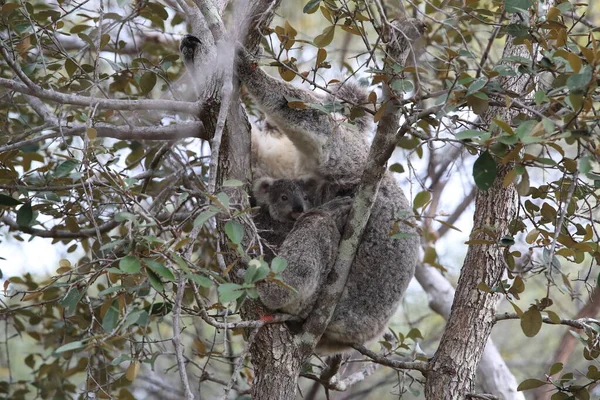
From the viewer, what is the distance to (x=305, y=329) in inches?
136

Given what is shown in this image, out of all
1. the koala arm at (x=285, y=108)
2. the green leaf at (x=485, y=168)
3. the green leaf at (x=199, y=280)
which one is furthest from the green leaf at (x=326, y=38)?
the green leaf at (x=199, y=280)

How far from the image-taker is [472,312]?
343 centimetres

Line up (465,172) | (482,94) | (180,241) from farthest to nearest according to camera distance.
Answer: (465,172) < (482,94) < (180,241)

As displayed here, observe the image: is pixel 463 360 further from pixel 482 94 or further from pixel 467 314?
pixel 482 94

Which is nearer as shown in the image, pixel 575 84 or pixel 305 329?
pixel 575 84

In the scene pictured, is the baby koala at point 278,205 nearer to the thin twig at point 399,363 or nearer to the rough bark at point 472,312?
the thin twig at point 399,363

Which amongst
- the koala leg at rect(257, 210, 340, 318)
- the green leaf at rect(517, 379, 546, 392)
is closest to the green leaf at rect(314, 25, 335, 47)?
the koala leg at rect(257, 210, 340, 318)

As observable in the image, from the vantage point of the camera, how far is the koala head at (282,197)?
13.7 feet

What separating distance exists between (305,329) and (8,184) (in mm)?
1823

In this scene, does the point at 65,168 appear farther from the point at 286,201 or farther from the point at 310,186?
the point at 310,186


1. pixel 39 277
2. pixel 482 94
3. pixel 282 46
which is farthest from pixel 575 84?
pixel 39 277

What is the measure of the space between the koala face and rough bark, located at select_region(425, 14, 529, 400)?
3.83ft

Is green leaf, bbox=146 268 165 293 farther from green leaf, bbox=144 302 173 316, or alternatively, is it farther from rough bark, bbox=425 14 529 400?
rough bark, bbox=425 14 529 400

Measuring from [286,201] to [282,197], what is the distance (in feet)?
0.16
